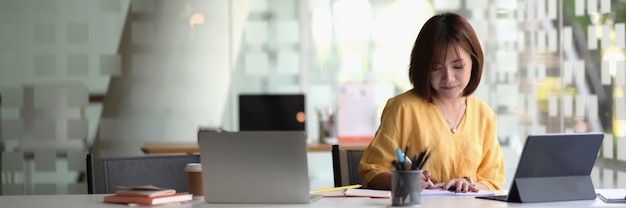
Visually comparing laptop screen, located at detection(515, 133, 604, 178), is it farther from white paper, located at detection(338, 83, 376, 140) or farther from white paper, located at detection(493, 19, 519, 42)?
white paper, located at detection(493, 19, 519, 42)

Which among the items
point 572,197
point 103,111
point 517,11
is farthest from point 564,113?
point 572,197

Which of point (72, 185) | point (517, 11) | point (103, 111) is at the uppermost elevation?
point (517, 11)

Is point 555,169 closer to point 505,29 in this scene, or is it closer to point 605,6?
point 605,6

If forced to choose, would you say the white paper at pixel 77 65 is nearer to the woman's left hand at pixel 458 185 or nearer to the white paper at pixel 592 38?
the white paper at pixel 592 38

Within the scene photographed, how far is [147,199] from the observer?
121 inches

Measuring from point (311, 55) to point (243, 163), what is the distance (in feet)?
14.8

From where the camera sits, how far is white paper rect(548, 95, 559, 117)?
24.1ft

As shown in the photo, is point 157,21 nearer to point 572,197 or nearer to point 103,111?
point 103,111

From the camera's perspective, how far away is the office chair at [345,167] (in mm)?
3910

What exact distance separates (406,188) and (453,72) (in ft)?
2.13

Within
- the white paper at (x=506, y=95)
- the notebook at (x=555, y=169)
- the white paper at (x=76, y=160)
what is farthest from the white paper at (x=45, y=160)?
the notebook at (x=555, y=169)

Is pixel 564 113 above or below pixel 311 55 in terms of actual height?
below

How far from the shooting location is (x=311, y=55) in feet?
24.6

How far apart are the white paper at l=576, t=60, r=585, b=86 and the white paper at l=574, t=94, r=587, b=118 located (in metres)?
0.10
